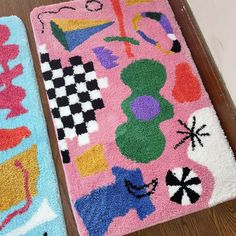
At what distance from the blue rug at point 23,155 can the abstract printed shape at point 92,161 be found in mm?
87

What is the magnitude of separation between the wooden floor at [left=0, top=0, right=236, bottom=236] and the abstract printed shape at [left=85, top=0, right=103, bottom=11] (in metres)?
0.12

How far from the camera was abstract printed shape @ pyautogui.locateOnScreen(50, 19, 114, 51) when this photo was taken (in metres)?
1.30

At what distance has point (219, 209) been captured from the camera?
1.06 m

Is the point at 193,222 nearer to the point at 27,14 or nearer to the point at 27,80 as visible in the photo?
the point at 27,80

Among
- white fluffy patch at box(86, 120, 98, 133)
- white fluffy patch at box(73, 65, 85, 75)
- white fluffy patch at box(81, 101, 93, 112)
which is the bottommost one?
white fluffy patch at box(86, 120, 98, 133)

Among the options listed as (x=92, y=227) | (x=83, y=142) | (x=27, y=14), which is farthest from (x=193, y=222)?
(x=27, y=14)

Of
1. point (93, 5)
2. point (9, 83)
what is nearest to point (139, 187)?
point (9, 83)

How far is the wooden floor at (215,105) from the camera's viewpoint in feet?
3.40

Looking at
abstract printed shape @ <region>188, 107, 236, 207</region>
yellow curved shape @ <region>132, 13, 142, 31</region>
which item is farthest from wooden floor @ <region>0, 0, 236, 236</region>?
yellow curved shape @ <region>132, 13, 142, 31</region>

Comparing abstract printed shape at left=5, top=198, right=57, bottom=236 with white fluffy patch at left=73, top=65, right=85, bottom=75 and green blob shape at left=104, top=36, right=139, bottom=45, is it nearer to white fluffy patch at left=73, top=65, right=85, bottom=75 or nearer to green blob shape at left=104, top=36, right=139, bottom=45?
white fluffy patch at left=73, top=65, right=85, bottom=75

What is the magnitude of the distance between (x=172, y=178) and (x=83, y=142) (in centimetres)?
29

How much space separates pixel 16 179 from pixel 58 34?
1.75 feet

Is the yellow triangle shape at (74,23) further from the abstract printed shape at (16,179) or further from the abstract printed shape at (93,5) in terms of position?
the abstract printed shape at (16,179)

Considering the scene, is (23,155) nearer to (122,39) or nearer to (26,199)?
(26,199)
